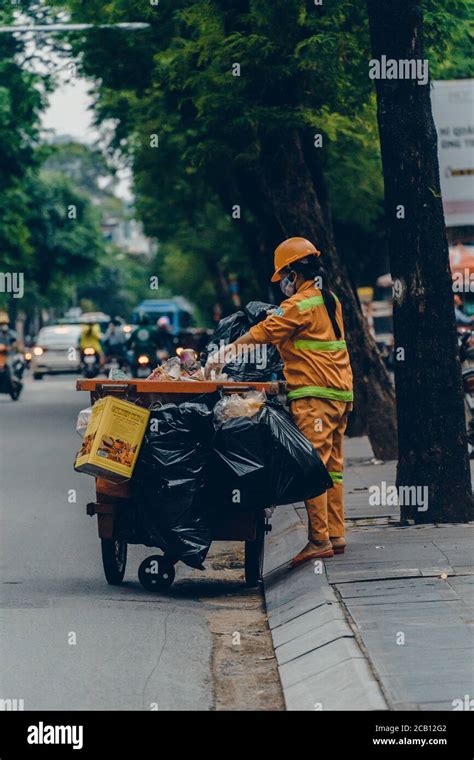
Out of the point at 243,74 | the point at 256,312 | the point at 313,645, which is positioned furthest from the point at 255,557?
the point at 243,74

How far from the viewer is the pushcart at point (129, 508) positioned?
9289mm

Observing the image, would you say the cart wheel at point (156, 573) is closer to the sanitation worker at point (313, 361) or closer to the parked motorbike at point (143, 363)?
the sanitation worker at point (313, 361)

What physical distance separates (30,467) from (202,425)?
8.89m

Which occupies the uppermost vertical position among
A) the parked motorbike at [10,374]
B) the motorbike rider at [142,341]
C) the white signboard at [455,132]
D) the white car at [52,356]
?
the white signboard at [455,132]

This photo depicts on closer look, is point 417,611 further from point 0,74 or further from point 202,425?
point 0,74

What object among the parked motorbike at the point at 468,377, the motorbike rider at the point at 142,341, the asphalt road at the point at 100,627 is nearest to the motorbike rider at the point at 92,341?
the motorbike rider at the point at 142,341

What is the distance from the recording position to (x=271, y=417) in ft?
30.7

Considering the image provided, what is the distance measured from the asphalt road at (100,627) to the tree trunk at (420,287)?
1.52m

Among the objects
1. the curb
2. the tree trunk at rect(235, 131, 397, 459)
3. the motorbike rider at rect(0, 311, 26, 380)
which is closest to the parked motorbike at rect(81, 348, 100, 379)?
the motorbike rider at rect(0, 311, 26, 380)

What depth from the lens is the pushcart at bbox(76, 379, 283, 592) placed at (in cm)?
929

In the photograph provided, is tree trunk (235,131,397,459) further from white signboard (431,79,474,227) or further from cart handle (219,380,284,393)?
cart handle (219,380,284,393)

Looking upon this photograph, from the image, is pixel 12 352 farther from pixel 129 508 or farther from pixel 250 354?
pixel 129 508
